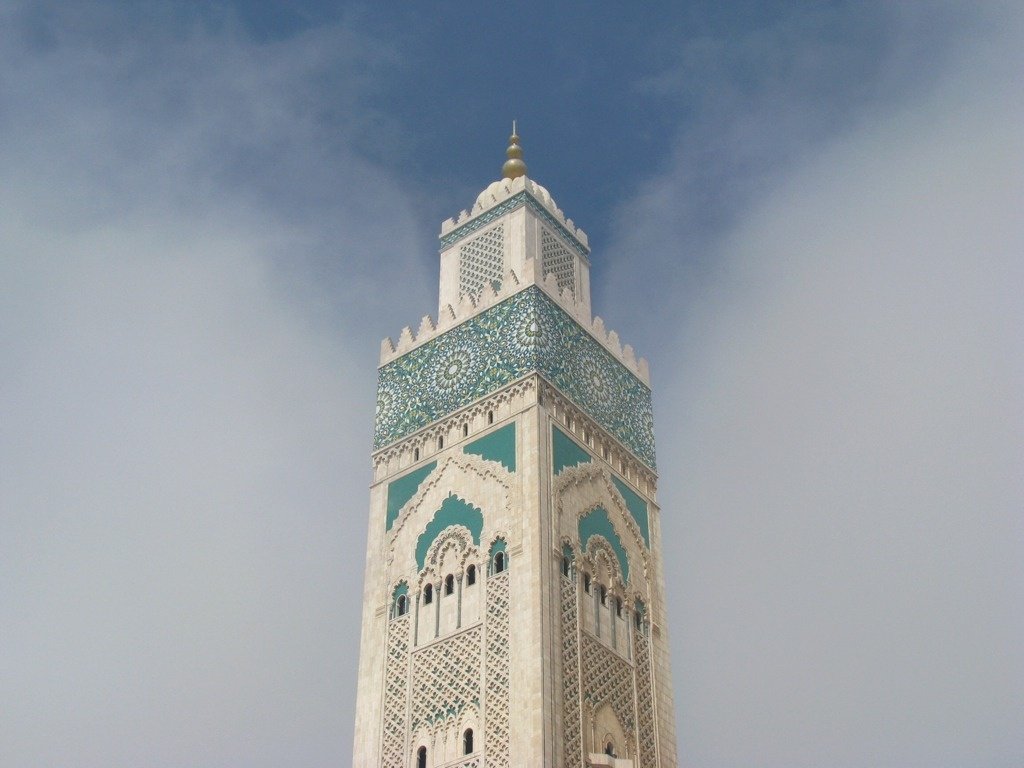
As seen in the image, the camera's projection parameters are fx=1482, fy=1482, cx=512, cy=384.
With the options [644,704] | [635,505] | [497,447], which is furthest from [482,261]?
[644,704]

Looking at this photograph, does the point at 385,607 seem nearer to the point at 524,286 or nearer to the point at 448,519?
the point at 448,519

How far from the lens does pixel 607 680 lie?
1527 cm

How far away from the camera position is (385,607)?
16203mm

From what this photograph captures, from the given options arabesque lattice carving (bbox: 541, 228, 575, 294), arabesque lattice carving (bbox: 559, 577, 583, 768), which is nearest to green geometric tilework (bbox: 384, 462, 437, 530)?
arabesque lattice carving (bbox: 559, 577, 583, 768)

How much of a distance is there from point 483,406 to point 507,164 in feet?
15.2

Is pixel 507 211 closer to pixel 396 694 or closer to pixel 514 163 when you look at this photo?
pixel 514 163

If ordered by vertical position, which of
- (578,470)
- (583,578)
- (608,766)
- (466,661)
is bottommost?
(608,766)

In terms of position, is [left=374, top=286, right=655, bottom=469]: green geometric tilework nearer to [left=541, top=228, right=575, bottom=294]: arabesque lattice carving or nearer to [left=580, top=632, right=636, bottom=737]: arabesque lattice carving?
[left=541, top=228, right=575, bottom=294]: arabesque lattice carving

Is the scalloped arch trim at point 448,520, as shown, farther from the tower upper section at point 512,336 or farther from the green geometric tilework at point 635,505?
the green geometric tilework at point 635,505

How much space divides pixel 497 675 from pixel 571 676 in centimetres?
74

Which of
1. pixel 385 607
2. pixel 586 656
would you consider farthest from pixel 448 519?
pixel 586 656

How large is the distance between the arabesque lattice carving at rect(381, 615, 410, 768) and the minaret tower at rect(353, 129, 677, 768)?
0.8 inches

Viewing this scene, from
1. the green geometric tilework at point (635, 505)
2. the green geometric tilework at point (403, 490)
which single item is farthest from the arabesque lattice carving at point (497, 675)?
the green geometric tilework at point (635, 505)

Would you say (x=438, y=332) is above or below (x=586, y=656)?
above
